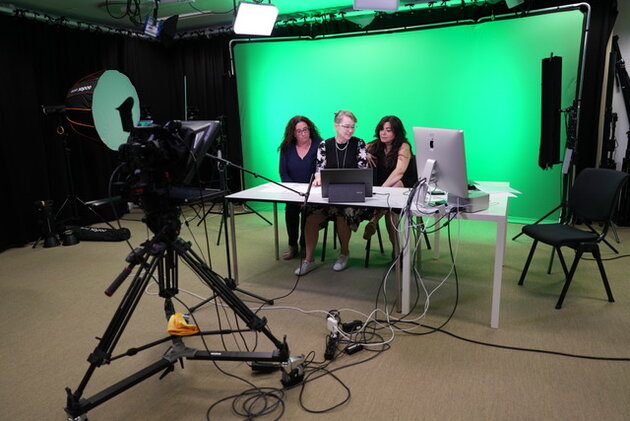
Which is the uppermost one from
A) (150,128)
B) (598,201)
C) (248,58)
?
(248,58)

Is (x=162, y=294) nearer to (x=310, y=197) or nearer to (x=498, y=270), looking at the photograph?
(x=310, y=197)

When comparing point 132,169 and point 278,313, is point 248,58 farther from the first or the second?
point 132,169

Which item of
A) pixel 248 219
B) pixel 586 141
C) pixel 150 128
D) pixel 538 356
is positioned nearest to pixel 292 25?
pixel 248 219

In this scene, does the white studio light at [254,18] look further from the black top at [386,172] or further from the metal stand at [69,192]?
the metal stand at [69,192]

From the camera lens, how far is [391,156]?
3650 millimetres

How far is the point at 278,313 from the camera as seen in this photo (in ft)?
8.96

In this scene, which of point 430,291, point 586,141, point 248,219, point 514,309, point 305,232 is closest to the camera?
point 514,309

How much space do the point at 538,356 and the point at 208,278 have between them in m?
1.65

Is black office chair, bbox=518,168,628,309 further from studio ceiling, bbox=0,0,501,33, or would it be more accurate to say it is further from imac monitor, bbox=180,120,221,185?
studio ceiling, bbox=0,0,501,33

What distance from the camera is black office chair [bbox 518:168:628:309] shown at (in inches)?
105

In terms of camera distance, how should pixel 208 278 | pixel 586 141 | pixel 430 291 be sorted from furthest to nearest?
pixel 586 141, pixel 430 291, pixel 208 278

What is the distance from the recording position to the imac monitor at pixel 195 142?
176 cm

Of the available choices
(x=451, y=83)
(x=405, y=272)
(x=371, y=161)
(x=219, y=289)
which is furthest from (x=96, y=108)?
(x=451, y=83)

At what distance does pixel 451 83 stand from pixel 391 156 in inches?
71.8
